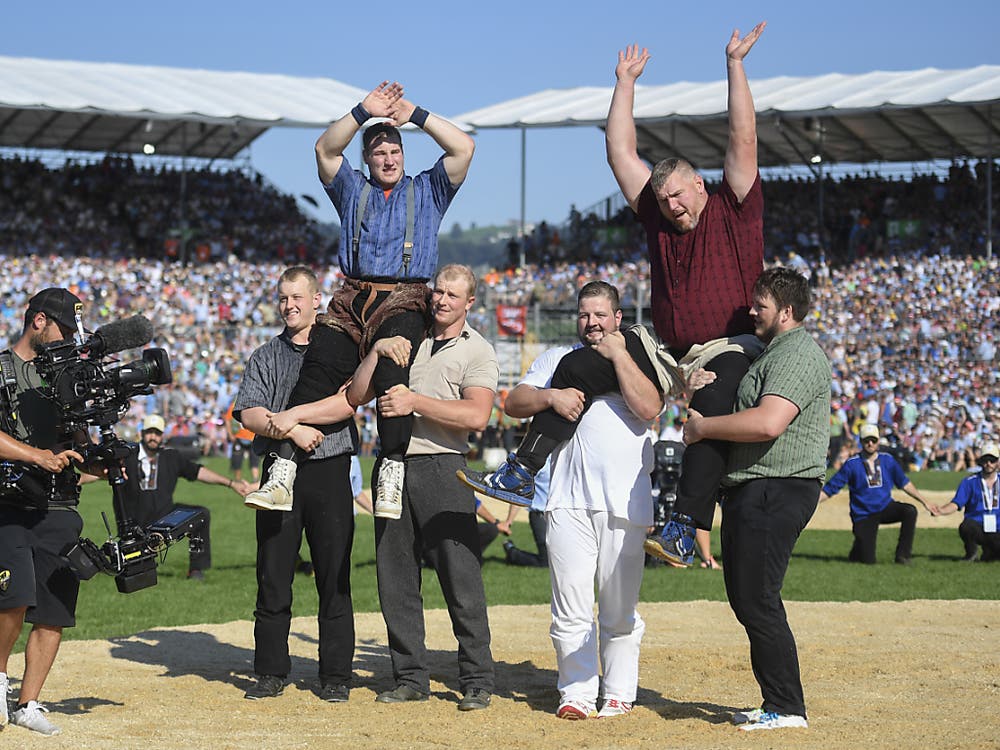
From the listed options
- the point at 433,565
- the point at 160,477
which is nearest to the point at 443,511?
the point at 433,565

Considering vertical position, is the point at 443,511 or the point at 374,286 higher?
the point at 374,286

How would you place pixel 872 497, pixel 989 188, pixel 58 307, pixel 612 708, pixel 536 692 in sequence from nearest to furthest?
pixel 58 307 < pixel 612 708 < pixel 536 692 < pixel 872 497 < pixel 989 188

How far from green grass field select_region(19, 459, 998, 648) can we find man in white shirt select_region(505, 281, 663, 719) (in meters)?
4.64

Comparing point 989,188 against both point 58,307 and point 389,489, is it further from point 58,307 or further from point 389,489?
point 58,307

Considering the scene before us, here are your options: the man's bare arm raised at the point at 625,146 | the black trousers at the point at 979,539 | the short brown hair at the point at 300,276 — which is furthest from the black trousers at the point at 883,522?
the short brown hair at the point at 300,276

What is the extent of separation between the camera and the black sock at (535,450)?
6.51 m

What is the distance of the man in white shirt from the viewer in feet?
21.5

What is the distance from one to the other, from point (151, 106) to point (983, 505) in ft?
88.7

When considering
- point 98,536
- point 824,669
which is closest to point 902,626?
point 824,669

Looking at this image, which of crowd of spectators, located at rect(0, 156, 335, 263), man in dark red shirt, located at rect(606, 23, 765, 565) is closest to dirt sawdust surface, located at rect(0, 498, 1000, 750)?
man in dark red shirt, located at rect(606, 23, 765, 565)

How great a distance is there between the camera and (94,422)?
6277 mm

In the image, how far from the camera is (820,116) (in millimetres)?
33906

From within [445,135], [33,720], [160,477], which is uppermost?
[445,135]

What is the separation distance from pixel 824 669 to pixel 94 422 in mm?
4633
